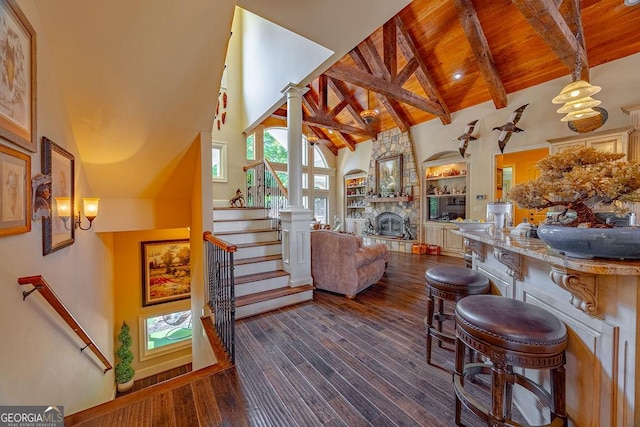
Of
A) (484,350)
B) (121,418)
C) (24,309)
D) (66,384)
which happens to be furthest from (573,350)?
(66,384)

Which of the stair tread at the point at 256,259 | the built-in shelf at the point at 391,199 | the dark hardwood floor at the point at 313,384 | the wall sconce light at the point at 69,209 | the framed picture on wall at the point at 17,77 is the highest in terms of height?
the framed picture on wall at the point at 17,77

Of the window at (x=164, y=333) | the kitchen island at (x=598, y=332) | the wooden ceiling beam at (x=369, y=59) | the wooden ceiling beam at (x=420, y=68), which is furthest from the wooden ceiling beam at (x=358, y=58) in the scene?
the window at (x=164, y=333)

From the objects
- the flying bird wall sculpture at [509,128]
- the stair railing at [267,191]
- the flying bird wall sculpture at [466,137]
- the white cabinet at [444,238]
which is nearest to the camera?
the stair railing at [267,191]

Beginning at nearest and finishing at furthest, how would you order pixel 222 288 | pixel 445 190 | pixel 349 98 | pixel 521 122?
pixel 222 288, pixel 521 122, pixel 445 190, pixel 349 98

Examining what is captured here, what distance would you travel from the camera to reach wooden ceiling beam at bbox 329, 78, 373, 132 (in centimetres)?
715

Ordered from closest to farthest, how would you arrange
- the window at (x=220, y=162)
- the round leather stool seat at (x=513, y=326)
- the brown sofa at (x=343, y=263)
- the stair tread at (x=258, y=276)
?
the round leather stool seat at (x=513, y=326), the stair tread at (x=258, y=276), the brown sofa at (x=343, y=263), the window at (x=220, y=162)

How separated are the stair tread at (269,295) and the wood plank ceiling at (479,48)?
3732 mm

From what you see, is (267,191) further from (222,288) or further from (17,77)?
(17,77)

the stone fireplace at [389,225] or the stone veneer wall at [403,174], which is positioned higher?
the stone veneer wall at [403,174]

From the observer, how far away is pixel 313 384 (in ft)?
5.97

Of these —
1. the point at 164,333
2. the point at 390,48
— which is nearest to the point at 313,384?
the point at 164,333

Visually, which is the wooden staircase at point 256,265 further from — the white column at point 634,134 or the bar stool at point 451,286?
the white column at point 634,134

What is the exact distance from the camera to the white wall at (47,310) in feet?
4.49

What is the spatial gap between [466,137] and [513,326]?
228 inches
